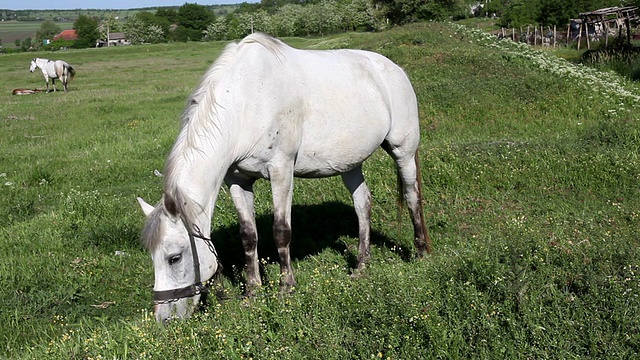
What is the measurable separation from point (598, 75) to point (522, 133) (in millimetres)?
5864

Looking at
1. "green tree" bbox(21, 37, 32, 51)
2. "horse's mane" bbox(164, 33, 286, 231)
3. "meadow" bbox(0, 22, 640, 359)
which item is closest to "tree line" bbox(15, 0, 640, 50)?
"green tree" bbox(21, 37, 32, 51)

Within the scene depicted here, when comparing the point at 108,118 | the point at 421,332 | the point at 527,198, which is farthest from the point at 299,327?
the point at 108,118

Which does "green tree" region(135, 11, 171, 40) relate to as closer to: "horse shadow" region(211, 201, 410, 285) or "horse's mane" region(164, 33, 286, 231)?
"horse shadow" region(211, 201, 410, 285)

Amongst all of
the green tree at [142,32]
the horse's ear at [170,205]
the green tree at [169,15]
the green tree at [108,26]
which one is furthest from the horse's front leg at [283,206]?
the green tree at [169,15]

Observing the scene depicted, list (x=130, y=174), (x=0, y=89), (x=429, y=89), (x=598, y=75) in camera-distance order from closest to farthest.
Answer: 1. (x=130, y=174)
2. (x=429, y=89)
3. (x=598, y=75)
4. (x=0, y=89)

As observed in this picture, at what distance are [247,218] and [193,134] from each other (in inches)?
43.4

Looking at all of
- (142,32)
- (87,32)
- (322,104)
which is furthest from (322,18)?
(322,104)

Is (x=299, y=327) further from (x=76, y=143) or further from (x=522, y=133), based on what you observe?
(x=76, y=143)

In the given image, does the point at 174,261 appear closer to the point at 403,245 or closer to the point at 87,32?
the point at 403,245

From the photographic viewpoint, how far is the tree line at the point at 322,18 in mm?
41469

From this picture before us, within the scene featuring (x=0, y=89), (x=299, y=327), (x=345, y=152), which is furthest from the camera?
(x=0, y=89)

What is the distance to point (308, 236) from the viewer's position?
7.03 meters

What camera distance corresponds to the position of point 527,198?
752cm

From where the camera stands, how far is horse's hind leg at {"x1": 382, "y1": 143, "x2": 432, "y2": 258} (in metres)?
6.24
